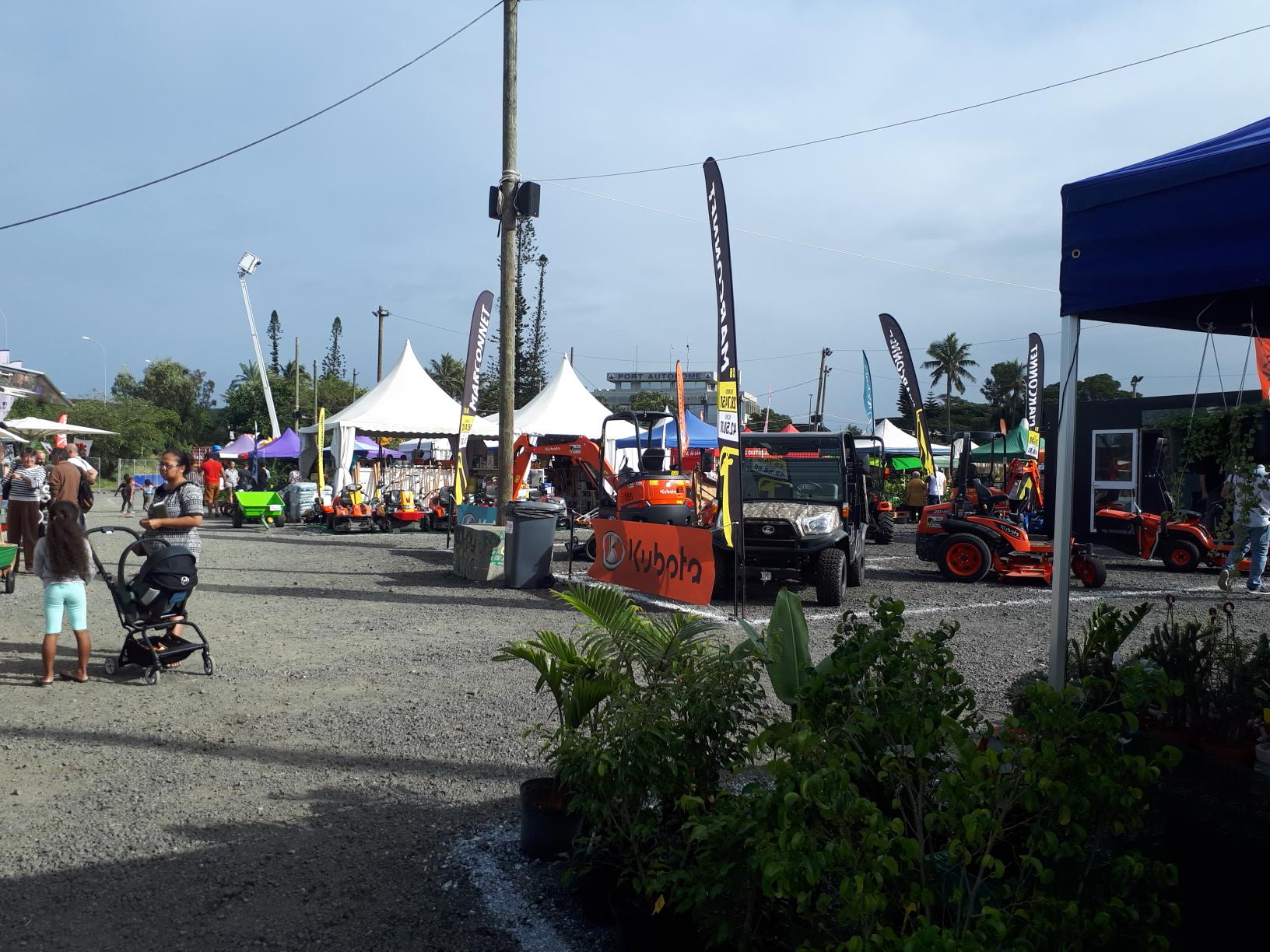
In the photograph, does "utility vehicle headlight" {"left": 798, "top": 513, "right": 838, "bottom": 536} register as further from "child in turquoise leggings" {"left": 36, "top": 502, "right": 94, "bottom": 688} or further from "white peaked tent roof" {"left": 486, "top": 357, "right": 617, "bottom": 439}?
"white peaked tent roof" {"left": 486, "top": 357, "right": 617, "bottom": 439}

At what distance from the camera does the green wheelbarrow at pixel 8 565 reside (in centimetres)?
1020

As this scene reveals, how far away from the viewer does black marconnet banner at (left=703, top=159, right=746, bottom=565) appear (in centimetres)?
906

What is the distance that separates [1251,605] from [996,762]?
1117cm

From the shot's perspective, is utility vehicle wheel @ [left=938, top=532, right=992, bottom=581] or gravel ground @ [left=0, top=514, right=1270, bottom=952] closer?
gravel ground @ [left=0, top=514, right=1270, bottom=952]

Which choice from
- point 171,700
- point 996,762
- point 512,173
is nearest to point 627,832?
point 996,762

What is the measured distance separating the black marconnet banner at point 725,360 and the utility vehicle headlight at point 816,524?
5.65 ft

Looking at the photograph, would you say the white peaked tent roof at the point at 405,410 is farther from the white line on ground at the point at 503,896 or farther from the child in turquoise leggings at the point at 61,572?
the white line on ground at the point at 503,896

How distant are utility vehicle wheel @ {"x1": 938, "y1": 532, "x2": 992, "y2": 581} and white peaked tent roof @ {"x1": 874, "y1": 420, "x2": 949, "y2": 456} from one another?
771 inches

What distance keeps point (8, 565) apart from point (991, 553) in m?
12.5

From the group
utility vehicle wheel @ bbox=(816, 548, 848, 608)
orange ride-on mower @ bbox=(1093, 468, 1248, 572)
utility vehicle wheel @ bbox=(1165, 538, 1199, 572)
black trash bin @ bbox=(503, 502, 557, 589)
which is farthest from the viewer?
utility vehicle wheel @ bbox=(1165, 538, 1199, 572)

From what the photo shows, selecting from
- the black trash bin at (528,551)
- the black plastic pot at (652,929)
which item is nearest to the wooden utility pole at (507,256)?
the black trash bin at (528,551)

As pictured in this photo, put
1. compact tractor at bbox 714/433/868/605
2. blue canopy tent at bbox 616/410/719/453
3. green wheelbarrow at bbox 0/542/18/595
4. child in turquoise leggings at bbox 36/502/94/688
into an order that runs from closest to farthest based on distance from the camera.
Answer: child in turquoise leggings at bbox 36/502/94/688 < green wheelbarrow at bbox 0/542/18/595 < compact tractor at bbox 714/433/868/605 < blue canopy tent at bbox 616/410/719/453

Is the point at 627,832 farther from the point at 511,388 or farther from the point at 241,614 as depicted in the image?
the point at 511,388

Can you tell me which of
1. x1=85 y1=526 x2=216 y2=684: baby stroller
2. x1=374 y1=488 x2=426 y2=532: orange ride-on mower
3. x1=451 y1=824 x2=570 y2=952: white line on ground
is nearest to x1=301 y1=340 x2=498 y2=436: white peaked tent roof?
x1=374 y1=488 x2=426 y2=532: orange ride-on mower
